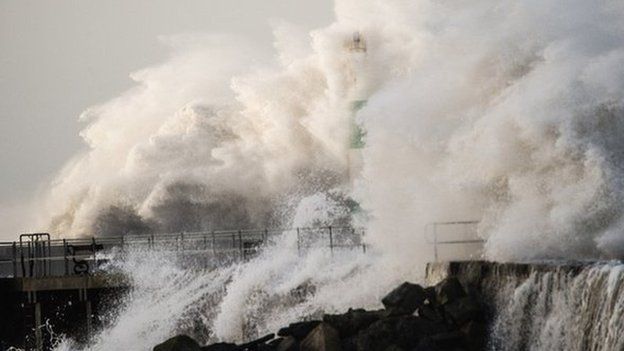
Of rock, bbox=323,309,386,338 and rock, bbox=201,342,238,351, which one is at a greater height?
rock, bbox=323,309,386,338

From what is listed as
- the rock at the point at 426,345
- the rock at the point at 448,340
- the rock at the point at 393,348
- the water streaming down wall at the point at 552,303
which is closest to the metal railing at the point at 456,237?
the water streaming down wall at the point at 552,303

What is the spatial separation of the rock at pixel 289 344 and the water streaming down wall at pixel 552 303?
2.27 meters

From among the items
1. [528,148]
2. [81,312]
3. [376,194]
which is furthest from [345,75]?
[528,148]

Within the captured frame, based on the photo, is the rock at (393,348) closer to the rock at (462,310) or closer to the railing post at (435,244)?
the rock at (462,310)

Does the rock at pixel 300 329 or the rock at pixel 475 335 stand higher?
the rock at pixel 300 329

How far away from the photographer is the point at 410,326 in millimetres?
21219

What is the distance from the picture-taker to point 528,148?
967 inches

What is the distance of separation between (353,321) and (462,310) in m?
1.63

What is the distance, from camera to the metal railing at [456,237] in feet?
84.0

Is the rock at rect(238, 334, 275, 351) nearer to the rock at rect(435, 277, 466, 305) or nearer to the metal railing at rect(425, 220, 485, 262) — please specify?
the metal railing at rect(425, 220, 485, 262)

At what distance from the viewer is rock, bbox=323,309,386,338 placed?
22172mm

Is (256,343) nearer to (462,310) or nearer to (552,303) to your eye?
(462,310)

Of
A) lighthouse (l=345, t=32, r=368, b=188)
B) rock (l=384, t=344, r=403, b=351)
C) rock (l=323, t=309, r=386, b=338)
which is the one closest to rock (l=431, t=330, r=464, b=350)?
rock (l=384, t=344, r=403, b=351)

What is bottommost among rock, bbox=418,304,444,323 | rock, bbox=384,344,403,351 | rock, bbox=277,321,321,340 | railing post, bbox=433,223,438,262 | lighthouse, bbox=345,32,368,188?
rock, bbox=384,344,403,351
